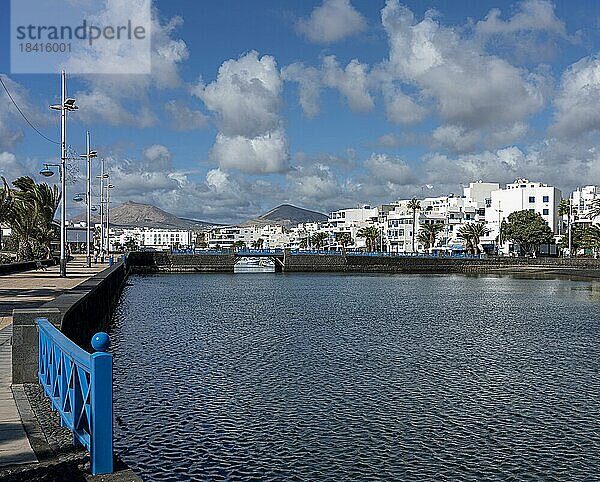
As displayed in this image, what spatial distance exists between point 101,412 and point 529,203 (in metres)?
147

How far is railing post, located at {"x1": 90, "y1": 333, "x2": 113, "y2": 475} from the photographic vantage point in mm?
8031

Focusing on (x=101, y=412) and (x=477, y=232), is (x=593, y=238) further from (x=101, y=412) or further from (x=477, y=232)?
(x=101, y=412)

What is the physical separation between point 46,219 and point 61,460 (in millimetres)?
76034

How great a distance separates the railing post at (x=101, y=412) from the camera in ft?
26.3

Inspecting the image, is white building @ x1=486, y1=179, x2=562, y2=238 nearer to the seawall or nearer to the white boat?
the seawall

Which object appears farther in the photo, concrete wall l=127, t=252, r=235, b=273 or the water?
concrete wall l=127, t=252, r=235, b=273

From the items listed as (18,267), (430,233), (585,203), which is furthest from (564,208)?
(18,267)

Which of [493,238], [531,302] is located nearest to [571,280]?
[531,302]

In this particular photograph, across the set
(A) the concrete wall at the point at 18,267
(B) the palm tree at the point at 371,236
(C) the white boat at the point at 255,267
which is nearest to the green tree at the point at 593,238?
(C) the white boat at the point at 255,267

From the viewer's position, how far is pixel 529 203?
479 feet

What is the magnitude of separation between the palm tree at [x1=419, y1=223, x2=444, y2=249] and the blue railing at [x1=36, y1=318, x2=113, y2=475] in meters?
145

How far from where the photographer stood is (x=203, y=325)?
34656 mm

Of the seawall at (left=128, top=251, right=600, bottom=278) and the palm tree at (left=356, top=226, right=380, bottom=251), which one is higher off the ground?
the palm tree at (left=356, top=226, right=380, bottom=251)

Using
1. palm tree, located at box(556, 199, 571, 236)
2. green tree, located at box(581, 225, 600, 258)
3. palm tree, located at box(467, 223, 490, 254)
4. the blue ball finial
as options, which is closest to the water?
the blue ball finial
